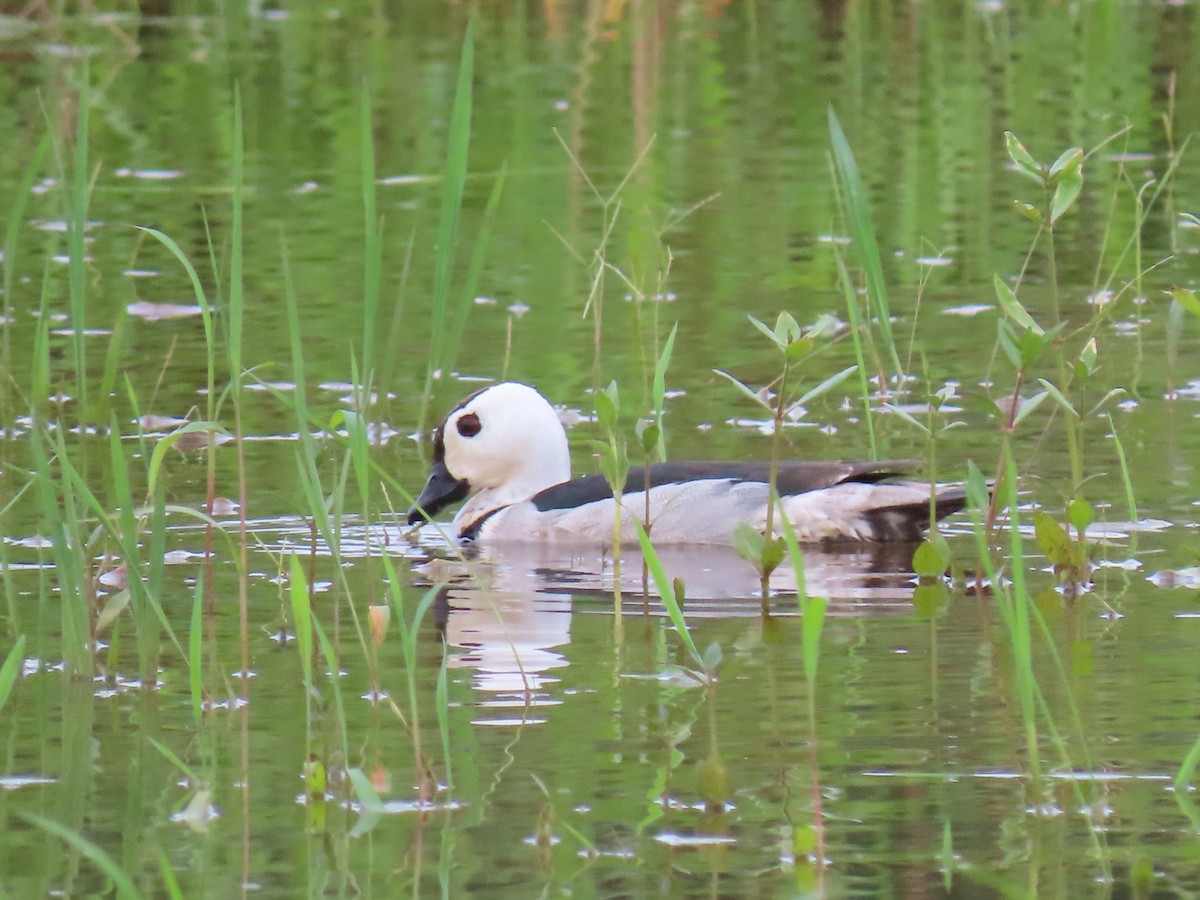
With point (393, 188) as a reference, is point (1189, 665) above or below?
below

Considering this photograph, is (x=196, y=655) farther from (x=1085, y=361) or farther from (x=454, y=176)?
(x=1085, y=361)

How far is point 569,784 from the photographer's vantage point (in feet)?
14.9

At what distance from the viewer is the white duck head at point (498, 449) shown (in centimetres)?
800

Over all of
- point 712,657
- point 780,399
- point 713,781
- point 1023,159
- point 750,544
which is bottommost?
point 713,781

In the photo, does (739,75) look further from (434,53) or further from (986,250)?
(986,250)

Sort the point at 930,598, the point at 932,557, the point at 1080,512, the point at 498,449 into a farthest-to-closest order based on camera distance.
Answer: the point at 498,449
the point at 932,557
the point at 930,598
the point at 1080,512

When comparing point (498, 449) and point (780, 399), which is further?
point (498, 449)

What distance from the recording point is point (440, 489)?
8078 millimetres

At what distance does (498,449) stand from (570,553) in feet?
2.40

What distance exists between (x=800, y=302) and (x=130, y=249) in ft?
11.4

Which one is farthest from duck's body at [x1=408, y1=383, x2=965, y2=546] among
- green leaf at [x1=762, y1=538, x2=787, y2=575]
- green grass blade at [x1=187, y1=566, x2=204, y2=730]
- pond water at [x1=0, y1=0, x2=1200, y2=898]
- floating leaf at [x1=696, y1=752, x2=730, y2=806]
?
floating leaf at [x1=696, y1=752, x2=730, y2=806]

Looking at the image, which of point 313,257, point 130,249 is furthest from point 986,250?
point 130,249

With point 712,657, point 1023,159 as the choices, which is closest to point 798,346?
point 1023,159

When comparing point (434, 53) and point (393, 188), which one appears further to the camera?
point (434, 53)
